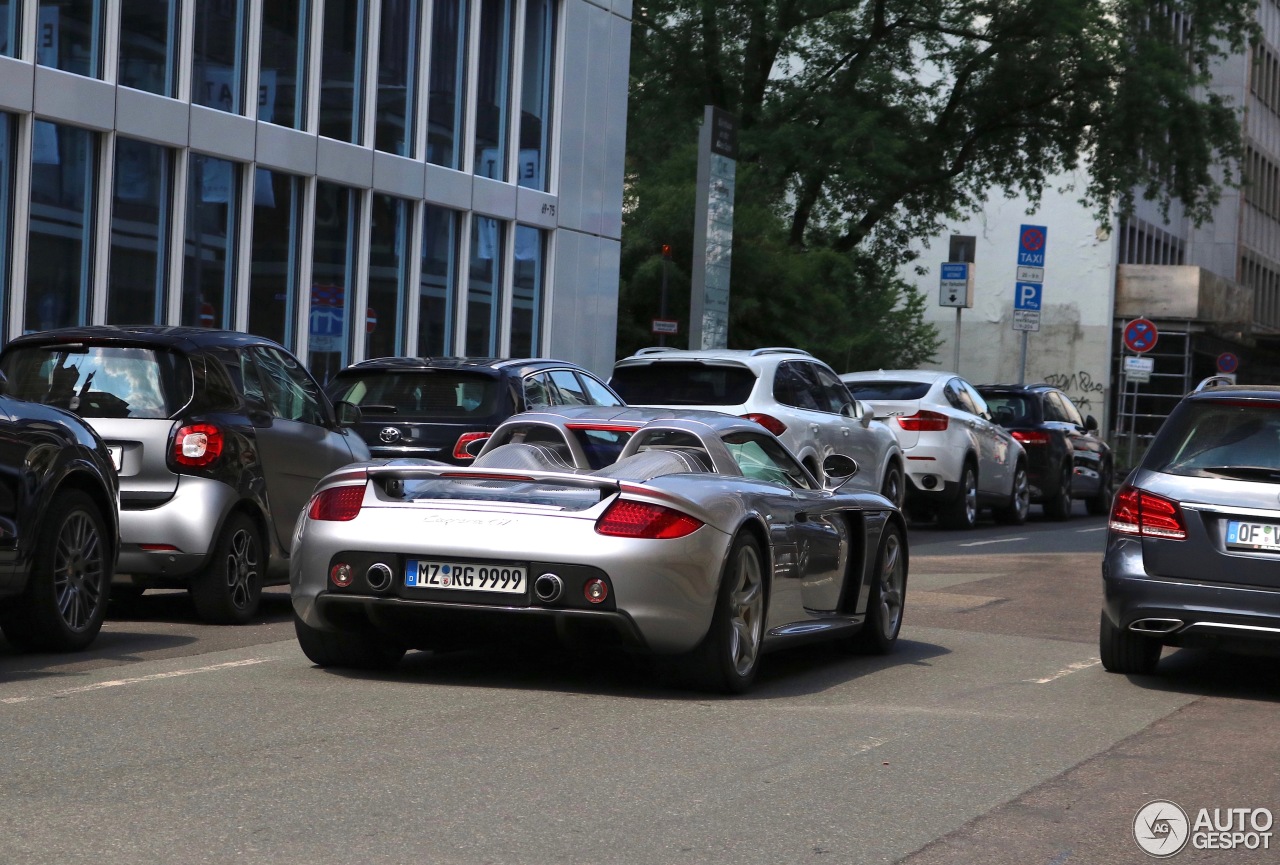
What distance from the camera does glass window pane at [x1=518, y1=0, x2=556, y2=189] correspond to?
29.8 m

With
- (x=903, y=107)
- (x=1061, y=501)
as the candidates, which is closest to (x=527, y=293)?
(x=1061, y=501)

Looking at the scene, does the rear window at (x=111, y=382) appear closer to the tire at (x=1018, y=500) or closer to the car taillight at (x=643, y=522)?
the car taillight at (x=643, y=522)

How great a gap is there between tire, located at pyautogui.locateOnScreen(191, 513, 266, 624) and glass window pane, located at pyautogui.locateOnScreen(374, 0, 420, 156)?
15849 mm

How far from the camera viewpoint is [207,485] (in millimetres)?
10477

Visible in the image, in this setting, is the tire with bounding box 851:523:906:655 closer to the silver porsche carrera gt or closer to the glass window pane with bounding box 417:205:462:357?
the silver porsche carrera gt

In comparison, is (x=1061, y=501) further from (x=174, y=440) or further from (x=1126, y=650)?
(x=174, y=440)

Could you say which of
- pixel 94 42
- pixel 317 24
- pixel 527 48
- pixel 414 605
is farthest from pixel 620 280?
pixel 414 605

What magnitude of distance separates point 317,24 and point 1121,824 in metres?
20.4

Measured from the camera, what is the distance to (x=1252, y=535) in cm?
903

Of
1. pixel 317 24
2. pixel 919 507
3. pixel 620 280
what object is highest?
pixel 317 24

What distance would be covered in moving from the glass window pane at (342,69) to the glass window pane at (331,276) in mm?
769

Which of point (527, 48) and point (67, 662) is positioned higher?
point (527, 48)

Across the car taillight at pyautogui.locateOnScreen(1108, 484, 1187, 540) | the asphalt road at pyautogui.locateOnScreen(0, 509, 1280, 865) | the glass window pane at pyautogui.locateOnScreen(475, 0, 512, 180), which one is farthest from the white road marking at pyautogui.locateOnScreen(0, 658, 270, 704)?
the glass window pane at pyautogui.locateOnScreen(475, 0, 512, 180)

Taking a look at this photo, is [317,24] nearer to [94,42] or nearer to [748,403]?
[94,42]
